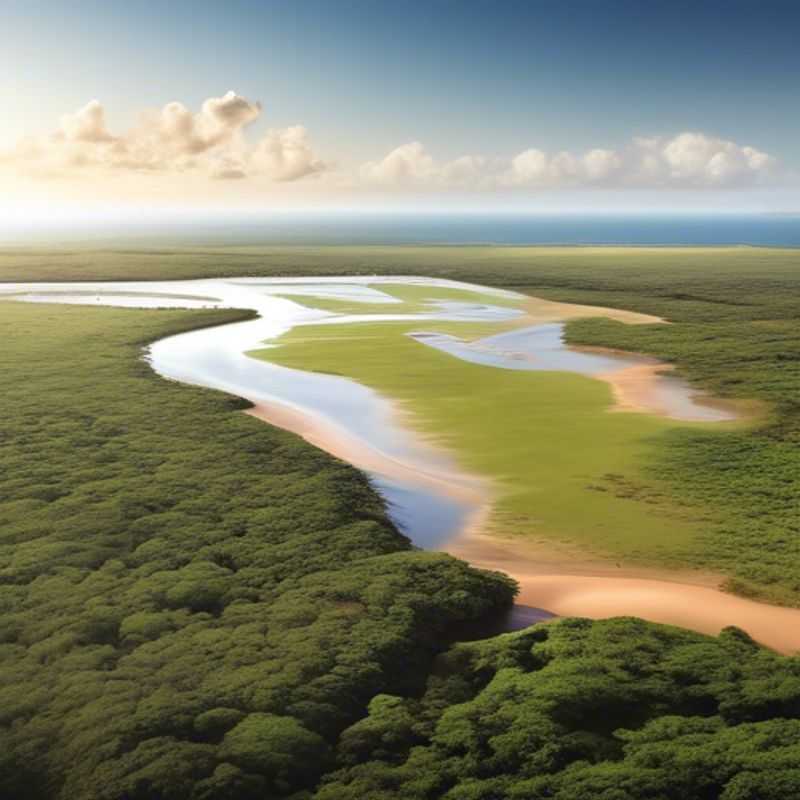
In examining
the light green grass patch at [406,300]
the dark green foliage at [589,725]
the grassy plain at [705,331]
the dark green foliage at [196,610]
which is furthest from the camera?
the light green grass patch at [406,300]

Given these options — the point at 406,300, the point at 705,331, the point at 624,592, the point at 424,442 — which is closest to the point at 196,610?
the point at 624,592

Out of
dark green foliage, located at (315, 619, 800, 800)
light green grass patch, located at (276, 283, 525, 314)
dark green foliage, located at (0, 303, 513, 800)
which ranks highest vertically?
light green grass patch, located at (276, 283, 525, 314)

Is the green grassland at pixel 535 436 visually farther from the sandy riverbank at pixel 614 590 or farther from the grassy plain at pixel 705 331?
the grassy plain at pixel 705 331

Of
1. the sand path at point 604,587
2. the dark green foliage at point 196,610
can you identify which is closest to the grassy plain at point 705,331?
the sand path at point 604,587

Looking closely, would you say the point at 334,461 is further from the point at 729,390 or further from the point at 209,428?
the point at 729,390

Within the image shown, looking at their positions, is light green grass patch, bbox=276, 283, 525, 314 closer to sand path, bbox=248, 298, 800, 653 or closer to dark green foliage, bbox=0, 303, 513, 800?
dark green foliage, bbox=0, 303, 513, 800

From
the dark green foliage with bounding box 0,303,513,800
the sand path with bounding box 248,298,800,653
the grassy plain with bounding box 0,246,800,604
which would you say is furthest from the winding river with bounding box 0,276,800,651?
the grassy plain with bounding box 0,246,800,604
